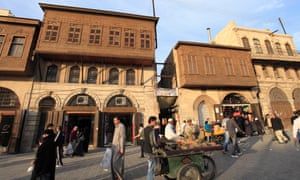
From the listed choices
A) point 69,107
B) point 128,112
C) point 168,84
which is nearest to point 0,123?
point 69,107

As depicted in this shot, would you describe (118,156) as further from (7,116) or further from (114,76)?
(7,116)

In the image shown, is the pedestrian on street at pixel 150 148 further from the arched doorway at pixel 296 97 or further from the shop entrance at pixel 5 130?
the arched doorway at pixel 296 97

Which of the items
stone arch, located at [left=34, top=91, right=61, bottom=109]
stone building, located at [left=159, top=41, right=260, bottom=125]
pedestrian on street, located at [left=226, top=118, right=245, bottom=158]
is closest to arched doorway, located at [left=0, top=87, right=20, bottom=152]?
stone arch, located at [left=34, top=91, right=61, bottom=109]

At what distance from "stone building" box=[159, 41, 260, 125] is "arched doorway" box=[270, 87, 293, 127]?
2597 mm

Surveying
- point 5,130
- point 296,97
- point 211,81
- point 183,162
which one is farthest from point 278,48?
point 5,130

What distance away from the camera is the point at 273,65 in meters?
17.7

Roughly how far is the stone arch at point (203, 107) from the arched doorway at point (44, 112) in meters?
12.9

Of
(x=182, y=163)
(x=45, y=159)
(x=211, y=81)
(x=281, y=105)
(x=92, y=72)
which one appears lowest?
(x=182, y=163)

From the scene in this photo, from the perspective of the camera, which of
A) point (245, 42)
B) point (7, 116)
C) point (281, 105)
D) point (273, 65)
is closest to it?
point (7, 116)

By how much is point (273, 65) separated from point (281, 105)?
522cm

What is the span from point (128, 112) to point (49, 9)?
12299 mm

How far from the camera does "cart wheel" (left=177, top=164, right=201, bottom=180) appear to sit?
3.63 m

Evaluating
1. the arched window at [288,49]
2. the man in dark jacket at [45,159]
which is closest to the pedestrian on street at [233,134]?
the man in dark jacket at [45,159]

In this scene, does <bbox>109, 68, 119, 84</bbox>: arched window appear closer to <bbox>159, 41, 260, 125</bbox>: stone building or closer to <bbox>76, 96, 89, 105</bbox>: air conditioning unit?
<bbox>76, 96, 89, 105</bbox>: air conditioning unit
